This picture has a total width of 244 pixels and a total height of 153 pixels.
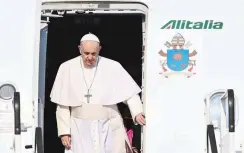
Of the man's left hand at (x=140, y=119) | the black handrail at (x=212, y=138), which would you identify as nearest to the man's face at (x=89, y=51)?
the man's left hand at (x=140, y=119)

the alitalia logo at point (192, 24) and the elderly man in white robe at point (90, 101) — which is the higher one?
the alitalia logo at point (192, 24)

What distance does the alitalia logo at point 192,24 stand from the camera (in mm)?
5273

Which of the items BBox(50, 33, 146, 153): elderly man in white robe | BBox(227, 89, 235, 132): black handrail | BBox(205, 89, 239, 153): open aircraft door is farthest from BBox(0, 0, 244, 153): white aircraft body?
BBox(50, 33, 146, 153): elderly man in white robe

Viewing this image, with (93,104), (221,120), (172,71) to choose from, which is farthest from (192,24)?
(93,104)

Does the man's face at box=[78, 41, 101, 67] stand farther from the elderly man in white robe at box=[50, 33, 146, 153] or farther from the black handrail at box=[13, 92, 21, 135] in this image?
the black handrail at box=[13, 92, 21, 135]

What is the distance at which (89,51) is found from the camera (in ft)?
18.7

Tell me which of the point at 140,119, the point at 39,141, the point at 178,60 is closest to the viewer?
the point at 39,141

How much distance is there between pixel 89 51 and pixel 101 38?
4.92 ft

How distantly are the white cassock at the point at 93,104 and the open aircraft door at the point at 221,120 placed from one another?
0.78 metres

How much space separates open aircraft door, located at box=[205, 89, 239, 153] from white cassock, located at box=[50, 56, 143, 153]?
2.57 ft

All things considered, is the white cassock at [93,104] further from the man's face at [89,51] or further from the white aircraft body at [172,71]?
the white aircraft body at [172,71]

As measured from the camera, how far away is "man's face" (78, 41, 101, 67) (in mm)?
5699

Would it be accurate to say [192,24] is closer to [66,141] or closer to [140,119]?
[140,119]

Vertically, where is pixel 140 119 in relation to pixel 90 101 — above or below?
below
